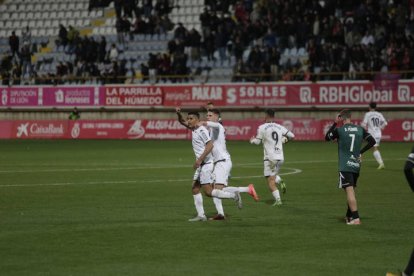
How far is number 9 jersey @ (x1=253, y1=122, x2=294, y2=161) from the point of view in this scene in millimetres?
21047

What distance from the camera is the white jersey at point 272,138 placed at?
69.1ft

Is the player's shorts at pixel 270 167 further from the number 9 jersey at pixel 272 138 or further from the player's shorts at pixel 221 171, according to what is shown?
the player's shorts at pixel 221 171

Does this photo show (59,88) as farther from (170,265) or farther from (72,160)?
(170,265)

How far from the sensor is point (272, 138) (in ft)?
69.3

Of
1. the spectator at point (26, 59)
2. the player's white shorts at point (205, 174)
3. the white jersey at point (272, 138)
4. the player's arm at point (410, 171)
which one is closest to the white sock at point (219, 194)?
the player's white shorts at point (205, 174)

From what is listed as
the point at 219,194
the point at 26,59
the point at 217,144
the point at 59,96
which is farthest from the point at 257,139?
the point at 26,59

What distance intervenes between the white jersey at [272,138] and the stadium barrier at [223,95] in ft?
86.5

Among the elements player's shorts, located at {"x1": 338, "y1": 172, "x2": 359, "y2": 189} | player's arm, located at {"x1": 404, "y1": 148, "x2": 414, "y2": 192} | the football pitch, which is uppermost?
player's arm, located at {"x1": 404, "y1": 148, "x2": 414, "y2": 192}

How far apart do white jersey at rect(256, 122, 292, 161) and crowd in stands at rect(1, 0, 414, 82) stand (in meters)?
24.6

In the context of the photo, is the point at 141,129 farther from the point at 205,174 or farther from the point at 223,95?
the point at 205,174

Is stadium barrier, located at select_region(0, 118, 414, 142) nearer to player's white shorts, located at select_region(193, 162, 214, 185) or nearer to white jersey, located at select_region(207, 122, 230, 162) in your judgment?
white jersey, located at select_region(207, 122, 230, 162)

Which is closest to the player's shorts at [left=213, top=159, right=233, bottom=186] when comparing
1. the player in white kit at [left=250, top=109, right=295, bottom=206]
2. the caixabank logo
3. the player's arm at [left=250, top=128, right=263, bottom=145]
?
the player's arm at [left=250, top=128, right=263, bottom=145]

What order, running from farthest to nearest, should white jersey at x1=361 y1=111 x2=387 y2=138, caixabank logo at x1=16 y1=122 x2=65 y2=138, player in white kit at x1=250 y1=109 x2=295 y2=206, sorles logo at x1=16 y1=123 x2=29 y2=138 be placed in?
1. sorles logo at x1=16 y1=123 x2=29 y2=138
2. caixabank logo at x1=16 y1=122 x2=65 y2=138
3. white jersey at x1=361 y1=111 x2=387 y2=138
4. player in white kit at x1=250 y1=109 x2=295 y2=206

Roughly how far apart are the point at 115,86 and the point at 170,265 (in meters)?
42.4
